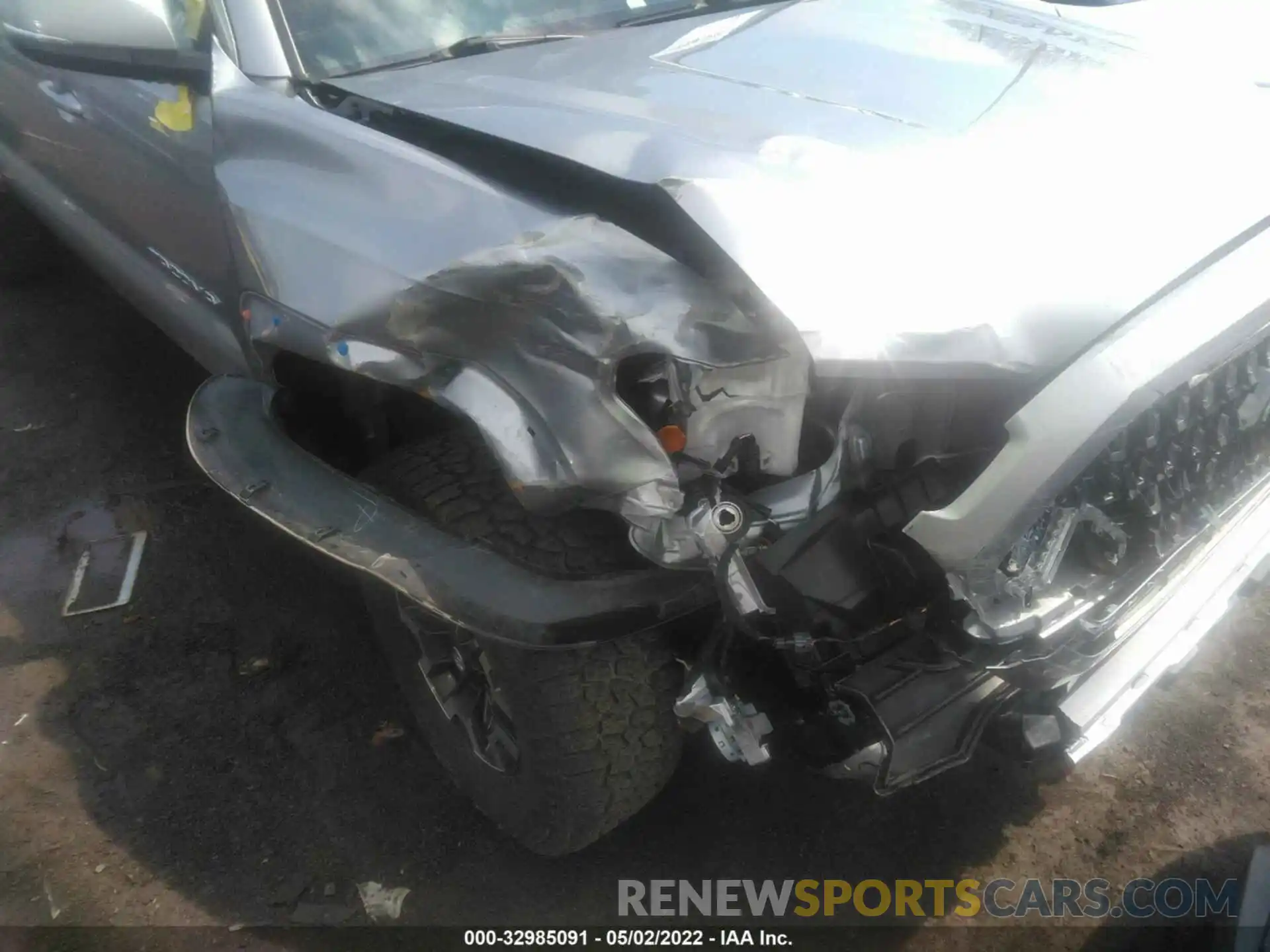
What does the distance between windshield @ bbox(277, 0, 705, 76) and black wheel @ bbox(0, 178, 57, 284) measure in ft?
10.7

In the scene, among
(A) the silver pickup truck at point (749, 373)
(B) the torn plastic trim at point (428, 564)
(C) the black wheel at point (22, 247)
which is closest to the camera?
(A) the silver pickup truck at point (749, 373)

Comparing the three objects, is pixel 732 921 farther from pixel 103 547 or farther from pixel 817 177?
pixel 103 547

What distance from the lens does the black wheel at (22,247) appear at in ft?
14.9

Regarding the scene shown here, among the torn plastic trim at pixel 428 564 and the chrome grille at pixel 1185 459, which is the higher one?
the chrome grille at pixel 1185 459

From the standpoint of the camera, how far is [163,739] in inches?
92.9

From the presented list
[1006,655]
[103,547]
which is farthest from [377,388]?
[103,547]

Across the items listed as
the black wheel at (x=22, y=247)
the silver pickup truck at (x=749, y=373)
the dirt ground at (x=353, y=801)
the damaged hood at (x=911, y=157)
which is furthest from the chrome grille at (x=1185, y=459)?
the black wheel at (x=22, y=247)

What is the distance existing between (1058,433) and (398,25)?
1700mm

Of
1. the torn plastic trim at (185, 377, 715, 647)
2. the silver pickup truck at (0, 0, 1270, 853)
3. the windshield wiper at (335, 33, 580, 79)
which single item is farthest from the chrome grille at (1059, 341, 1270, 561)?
the windshield wiper at (335, 33, 580, 79)

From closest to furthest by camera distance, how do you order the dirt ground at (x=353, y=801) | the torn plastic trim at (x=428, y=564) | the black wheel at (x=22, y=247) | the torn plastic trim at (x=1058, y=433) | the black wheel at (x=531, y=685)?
the torn plastic trim at (x=1058, y=433)
the torn plastic trim at (x=428, y=564)
the black wheel at (x=531, y=685)
the dirt ground at (x=353, y=801)
the black wheel at (x=22, y=247)

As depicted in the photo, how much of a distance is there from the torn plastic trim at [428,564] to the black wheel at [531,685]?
35 millimetres

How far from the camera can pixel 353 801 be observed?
2.22m

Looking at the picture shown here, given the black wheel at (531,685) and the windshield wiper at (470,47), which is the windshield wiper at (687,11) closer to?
the windshield wiper at (470,47)

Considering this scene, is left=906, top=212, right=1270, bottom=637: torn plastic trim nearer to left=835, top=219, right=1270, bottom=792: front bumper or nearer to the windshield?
left=835, top=219, right=1270, bottom=792: front bumper
